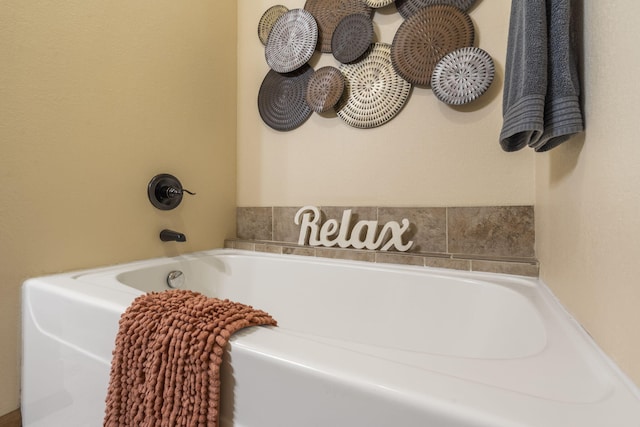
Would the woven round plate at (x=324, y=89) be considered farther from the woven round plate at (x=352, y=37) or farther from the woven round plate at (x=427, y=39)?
the woven round plate at (x=427, y=39)

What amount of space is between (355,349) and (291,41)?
1.44m

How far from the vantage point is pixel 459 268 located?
3.42ft

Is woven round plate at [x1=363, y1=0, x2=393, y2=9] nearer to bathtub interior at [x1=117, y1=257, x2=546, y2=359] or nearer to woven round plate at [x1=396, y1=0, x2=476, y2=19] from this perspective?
woven round plate at [x1=396, y1=0, x2=476, y2=19]

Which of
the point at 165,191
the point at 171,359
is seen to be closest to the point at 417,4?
the point at 165,191

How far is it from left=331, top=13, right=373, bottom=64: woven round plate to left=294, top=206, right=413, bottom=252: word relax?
67cm

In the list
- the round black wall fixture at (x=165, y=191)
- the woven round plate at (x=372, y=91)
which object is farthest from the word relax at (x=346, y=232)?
the round black wall fixture at (x=165, y=191)

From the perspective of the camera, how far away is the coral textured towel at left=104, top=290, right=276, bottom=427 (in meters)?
0.45

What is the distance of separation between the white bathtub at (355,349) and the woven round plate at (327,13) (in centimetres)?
99

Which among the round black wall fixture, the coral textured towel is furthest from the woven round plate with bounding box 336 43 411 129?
the coral textured towel

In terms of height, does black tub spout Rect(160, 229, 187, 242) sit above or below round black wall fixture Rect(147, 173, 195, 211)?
below

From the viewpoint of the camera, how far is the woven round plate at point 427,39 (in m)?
1.10

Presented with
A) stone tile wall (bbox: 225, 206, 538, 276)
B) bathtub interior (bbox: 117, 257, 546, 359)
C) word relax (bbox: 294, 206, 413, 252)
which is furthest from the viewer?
word relax (bbox: 294, 206, 413, 252)

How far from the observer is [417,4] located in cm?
118

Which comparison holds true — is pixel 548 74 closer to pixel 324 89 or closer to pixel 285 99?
pixel 324 89
